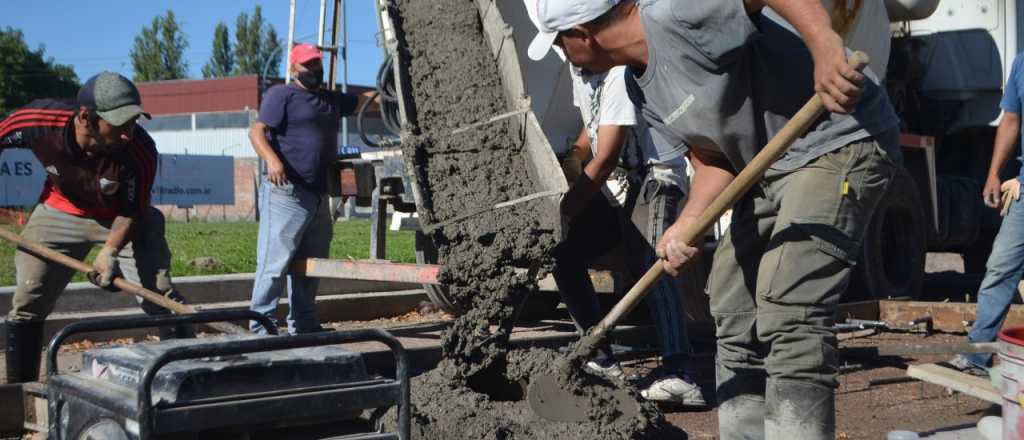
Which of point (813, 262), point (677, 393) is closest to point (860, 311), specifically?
point (677, 393)

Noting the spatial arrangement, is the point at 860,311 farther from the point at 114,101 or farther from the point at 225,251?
the point at 225,251

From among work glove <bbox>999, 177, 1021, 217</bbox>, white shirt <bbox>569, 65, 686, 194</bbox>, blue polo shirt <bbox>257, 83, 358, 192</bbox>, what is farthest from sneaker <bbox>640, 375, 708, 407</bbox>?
blue polo shirt <bbox>257, 83, 358, 192</bbox>

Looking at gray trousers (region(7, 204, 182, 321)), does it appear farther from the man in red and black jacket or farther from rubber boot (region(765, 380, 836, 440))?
rubber boot (region(765, 380, 836, 440))

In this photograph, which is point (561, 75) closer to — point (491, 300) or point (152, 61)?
point (491, 300)

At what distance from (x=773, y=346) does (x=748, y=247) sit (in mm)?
466

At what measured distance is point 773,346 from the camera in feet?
11.8

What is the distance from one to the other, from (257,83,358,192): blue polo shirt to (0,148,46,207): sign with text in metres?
22.4

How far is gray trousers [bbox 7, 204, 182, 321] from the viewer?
5707 mm

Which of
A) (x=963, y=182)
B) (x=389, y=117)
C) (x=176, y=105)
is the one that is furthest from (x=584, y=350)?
(x=176, y=105)

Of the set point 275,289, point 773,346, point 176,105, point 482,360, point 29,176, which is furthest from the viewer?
point 176,105

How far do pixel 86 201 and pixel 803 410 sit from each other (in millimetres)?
3932

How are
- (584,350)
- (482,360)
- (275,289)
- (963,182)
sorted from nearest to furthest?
(584,350), (482,360), (275,289), (963,182)

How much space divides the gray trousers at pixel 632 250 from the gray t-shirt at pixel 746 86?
2.08m

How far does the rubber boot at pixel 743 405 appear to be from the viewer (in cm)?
402
